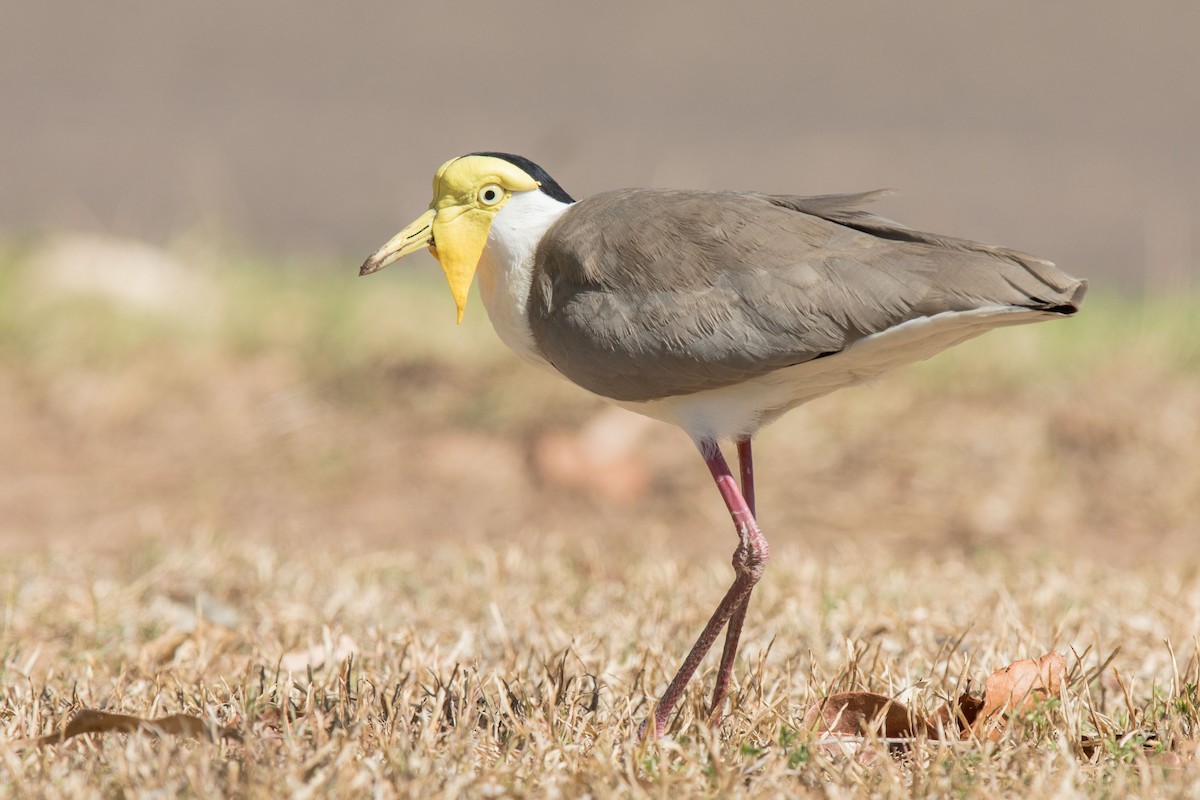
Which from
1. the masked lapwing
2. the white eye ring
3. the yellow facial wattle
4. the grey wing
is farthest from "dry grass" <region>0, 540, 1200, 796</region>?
the white eye ring

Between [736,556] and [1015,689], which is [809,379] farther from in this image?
[1015,689]

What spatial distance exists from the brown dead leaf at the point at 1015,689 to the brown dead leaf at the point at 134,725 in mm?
1498

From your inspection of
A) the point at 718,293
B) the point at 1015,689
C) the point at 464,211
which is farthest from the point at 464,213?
the point at 1015,689

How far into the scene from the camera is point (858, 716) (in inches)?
116

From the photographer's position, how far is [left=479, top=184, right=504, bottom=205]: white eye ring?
10.9ft

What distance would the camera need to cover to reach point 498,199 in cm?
334

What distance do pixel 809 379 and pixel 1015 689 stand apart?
0.80 meters

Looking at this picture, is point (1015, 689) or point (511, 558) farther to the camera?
point (511, 558)

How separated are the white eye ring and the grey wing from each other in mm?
155

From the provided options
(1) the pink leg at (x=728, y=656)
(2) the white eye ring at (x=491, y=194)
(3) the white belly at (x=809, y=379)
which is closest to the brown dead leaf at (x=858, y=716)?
(1) the pink leg at (x=728, y=656)

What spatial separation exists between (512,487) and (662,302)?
325cm

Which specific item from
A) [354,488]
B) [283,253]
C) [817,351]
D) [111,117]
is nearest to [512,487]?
[354,488]

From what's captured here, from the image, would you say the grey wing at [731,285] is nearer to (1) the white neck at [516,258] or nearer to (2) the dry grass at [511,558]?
(1) the white neck at [516,258]

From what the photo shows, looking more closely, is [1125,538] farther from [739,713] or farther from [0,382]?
[0,382]
